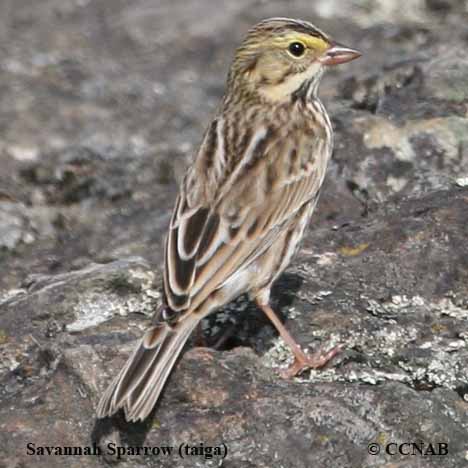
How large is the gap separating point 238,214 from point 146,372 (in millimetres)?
1336

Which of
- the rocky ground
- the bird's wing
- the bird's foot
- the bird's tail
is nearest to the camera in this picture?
the bird's tail

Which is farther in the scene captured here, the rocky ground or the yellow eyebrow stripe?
the yellow eyebrow stripe

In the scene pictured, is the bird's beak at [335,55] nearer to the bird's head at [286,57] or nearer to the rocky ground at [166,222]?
the bird's head at [286,57]

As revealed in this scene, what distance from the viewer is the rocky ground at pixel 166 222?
18.7 ft

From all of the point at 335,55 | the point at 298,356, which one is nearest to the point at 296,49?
the point at 335,55

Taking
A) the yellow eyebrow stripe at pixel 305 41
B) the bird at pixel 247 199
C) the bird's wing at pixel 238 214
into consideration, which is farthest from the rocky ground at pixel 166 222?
the yellow eyebrow stripe at pixel 305 41

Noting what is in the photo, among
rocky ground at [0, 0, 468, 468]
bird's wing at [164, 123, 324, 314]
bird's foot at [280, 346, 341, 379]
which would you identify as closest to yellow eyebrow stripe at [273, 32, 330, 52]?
Result: bird's wing at [164, 123, 324, 314]

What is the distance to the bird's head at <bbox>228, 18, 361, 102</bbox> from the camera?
7.59 meters

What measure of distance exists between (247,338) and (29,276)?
171 cm

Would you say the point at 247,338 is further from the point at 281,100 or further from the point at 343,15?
the point at 343,15

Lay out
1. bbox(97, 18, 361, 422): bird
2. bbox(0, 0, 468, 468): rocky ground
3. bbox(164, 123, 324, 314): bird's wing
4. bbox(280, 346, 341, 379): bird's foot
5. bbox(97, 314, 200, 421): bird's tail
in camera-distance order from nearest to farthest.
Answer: bbox(97, 314, 200, 421): bird's tail
bbox(0, 0, 468, 468): rocky ground
bbox(97, 18, 361, 422): bird
bbox(280, 346, 341, 379): bird's foot
bbox(164, 123, 324, 314): bird's wing

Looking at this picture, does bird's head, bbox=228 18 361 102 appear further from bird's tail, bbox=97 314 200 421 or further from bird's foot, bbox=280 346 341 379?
bird's tail, bbox=97 314 200 421

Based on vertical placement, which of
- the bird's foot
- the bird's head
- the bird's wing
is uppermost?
the bird's head

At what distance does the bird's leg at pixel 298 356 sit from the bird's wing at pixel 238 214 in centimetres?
35
